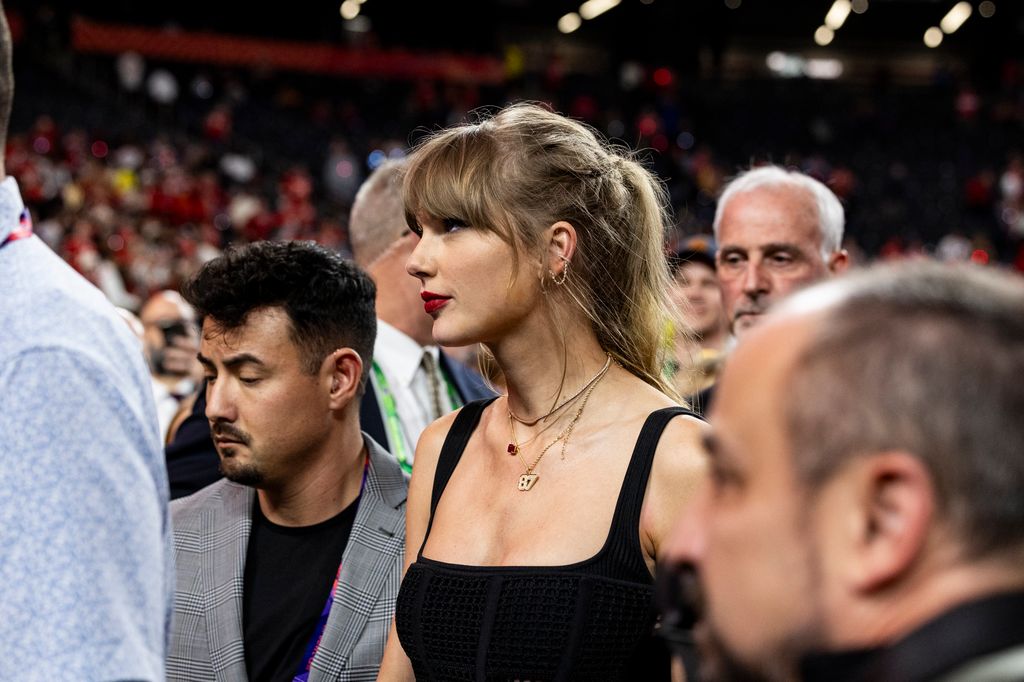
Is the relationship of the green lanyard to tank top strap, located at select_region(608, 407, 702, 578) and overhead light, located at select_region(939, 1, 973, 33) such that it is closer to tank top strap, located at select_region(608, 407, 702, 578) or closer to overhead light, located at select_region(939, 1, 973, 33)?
tank top strap, located at select_region(608, 407, 702, 578)

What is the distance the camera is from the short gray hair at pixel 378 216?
3.10 metres

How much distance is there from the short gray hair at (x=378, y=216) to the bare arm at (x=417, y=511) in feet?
3.77

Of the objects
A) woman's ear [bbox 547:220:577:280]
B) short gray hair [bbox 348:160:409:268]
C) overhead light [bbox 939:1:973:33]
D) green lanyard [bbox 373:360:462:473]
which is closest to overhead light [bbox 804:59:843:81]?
overhead light [bbox 939:1:973:33]

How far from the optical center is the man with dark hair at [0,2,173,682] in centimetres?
109

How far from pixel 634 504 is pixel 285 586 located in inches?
31.0

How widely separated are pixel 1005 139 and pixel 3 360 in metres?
19.9

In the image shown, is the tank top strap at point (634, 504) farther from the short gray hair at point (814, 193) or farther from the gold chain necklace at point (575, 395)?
the short gray hair at point (814, 193)

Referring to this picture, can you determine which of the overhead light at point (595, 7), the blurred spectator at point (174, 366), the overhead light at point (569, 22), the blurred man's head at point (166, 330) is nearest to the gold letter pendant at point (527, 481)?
the blurred man's head at point (166, 330)

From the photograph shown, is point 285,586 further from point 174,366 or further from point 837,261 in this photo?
point 174,366

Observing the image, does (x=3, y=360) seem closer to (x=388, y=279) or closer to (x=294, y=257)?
(x=294, y=257)

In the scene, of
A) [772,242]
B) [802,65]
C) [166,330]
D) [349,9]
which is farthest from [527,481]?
[802,65]

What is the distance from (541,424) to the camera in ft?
6.21

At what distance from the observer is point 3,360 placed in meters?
1.14

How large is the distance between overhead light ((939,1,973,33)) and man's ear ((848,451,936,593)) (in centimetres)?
2432
